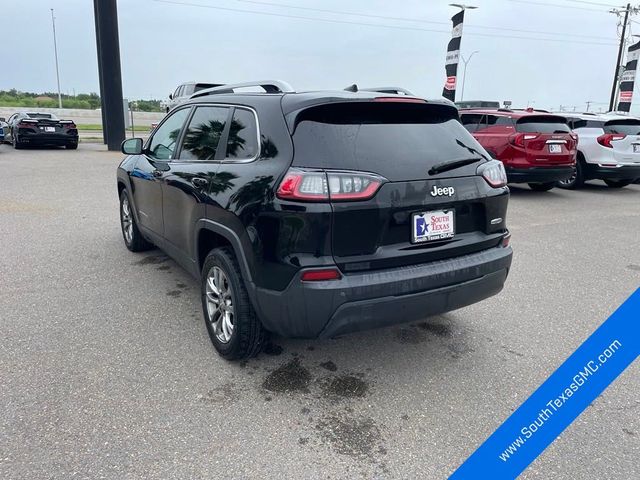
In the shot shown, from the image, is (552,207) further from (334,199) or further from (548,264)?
(334,199)

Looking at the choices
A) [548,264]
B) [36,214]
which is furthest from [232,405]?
[36,214]

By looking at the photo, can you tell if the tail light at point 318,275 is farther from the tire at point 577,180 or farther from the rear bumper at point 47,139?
the rear bumper at point 47,139

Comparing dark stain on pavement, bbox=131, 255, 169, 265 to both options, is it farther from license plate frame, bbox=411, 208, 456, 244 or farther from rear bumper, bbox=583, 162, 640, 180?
rear bumper, bbox=583, 162, 640, 180

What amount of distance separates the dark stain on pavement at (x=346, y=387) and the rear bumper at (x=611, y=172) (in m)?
9.79

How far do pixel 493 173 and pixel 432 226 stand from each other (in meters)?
0.69

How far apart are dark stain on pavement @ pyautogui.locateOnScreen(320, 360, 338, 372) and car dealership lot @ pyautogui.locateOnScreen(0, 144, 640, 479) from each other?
0.02 m

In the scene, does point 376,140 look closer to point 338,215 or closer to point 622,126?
point 338,215

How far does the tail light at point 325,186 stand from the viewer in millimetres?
2553

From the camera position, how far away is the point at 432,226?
284cm

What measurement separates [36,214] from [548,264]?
7069mm

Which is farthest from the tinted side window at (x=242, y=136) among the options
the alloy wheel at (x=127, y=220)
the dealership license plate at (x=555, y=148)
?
the dealership license plate at (x=555, y=148)

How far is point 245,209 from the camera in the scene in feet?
9.27

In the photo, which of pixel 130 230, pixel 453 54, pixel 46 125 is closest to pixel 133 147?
pixel 130 230

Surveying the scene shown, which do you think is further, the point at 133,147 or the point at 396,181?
the point at 133,147
